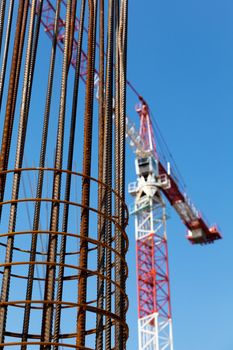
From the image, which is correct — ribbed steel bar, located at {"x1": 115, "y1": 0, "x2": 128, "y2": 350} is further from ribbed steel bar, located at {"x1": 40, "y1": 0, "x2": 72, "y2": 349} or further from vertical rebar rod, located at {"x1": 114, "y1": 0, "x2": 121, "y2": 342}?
ribbed steel bar, located at {"x1": 40, "y1": 0, "x2": 72, "y2": 349}

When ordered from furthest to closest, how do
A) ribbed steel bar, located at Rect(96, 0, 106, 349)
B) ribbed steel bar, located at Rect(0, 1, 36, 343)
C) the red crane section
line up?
the red crane section → ribbed steel bar, located at Rect(96, 0, 106, 349) → ribbed steel bar, located at Rect(0, 1, 36, 343)

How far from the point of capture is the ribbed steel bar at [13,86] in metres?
10.7

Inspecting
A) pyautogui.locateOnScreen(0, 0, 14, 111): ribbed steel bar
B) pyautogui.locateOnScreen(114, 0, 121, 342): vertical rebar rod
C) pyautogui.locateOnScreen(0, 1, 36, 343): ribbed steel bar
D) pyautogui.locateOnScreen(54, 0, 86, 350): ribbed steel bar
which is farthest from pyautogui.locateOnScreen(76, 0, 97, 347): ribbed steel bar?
pyautogui.locateOnScreen(0, 0, 14, 111): ribbed steel bar

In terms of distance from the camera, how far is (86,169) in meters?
10.5

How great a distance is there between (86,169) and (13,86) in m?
1.92

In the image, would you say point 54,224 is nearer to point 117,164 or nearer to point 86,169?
point 86,169

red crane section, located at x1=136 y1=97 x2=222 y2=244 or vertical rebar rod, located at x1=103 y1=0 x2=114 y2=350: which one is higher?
red crane section, located at x1=136 y1=97 x2=222 y2=244

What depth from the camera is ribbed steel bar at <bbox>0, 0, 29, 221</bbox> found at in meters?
10.7

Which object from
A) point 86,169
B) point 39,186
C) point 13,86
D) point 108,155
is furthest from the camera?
point 39,186

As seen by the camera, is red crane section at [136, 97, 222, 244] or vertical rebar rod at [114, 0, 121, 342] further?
red crane section at [136, 97, 222, 244]

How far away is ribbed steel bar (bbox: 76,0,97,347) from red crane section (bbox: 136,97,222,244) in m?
58.5

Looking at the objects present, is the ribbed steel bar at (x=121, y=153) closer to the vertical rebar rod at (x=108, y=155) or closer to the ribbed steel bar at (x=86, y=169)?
the vertical rebar rod at (x=108, y=155)

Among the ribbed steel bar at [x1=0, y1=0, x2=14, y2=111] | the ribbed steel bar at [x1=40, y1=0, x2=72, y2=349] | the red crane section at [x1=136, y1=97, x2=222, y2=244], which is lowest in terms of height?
the ribbed steel bar at [x1=40, y1=0, x2=72, y2=349]

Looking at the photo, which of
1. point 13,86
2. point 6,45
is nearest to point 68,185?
point 13,86
